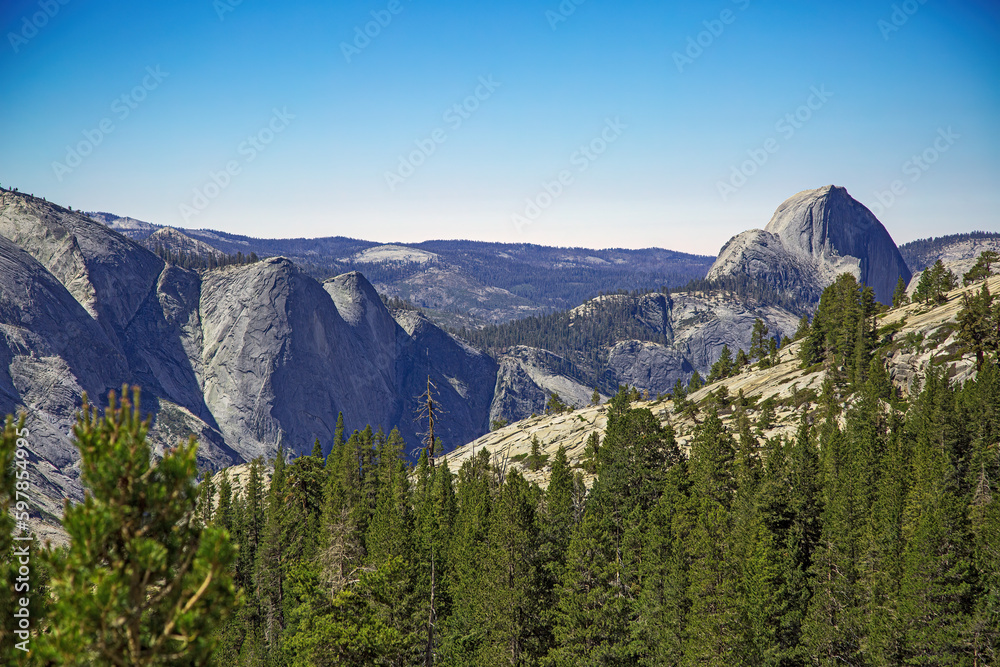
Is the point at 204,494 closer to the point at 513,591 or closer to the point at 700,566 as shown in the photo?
the point at 513,591

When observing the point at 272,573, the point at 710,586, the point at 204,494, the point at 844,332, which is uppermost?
the point at 844,332

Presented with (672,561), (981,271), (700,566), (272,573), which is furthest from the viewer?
(981,271)

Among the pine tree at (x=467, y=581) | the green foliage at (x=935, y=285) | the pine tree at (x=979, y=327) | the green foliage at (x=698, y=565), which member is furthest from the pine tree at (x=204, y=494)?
the green foliage at (x=935, y=285)

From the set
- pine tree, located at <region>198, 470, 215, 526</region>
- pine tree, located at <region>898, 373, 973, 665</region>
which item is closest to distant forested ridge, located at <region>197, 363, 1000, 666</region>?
pine tree, located at <region>898, 373, 973, 665</region>

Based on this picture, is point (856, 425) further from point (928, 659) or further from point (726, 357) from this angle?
point (726, 357)

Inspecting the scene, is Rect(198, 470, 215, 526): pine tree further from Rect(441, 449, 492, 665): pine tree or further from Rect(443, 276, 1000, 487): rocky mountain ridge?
Rect(443, 276, 1000, 487): rocky mountain ridge

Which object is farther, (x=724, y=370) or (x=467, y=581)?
(x=724, y=370)

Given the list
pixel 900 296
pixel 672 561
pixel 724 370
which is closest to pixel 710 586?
pixel 672 561

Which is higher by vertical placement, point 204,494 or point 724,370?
point 724,370
